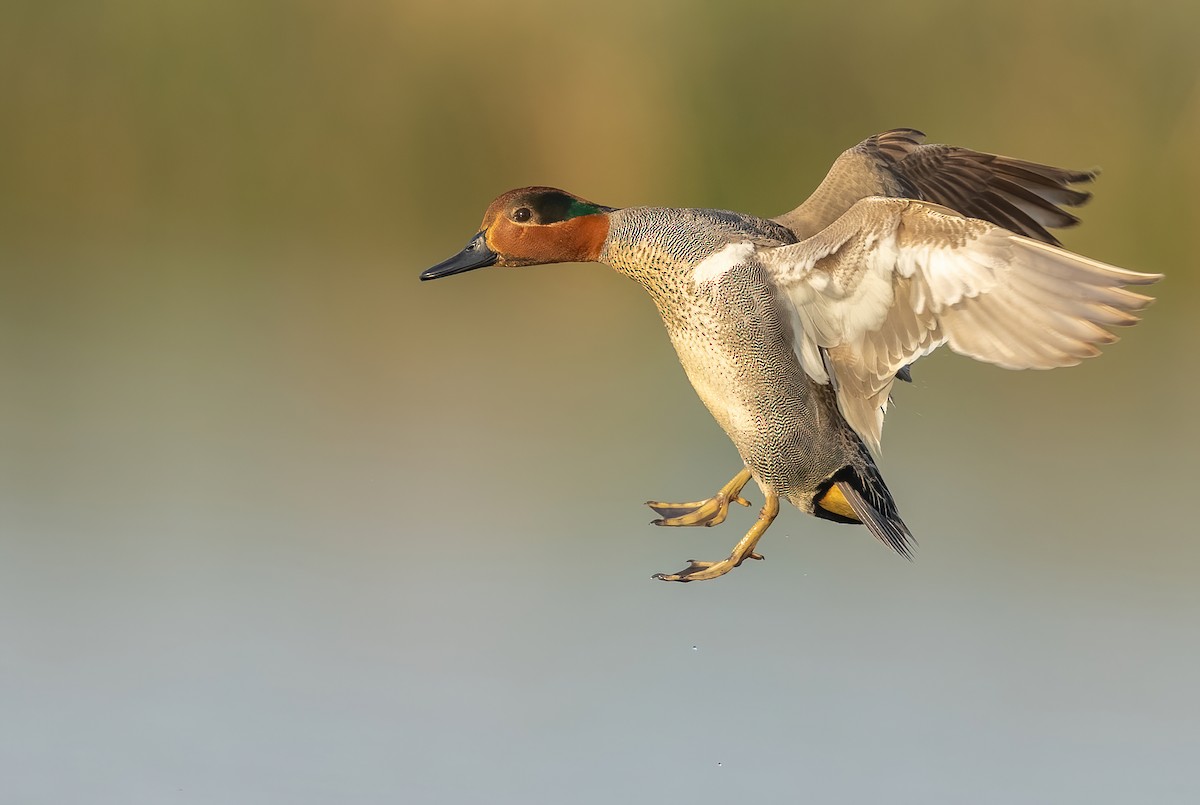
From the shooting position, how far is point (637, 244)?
321 cm

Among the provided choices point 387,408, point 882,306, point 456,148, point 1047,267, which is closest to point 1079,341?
point 1047,267

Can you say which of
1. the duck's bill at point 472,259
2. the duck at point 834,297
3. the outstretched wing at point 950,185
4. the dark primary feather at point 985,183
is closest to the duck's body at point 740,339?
Result: the duck at point 834,297

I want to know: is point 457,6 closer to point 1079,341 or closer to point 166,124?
point 166,124

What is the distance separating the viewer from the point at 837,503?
→ 3.39 meters

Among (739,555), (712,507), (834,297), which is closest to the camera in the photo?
(834,297)

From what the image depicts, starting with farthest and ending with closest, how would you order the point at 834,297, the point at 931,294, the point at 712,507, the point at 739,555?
1. the point at 712,507
2. the point at 739,555
3. the point at 834,297
4. the point at 931,294

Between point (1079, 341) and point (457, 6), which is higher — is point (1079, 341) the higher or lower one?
the lower one

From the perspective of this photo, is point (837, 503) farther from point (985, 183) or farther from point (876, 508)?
point (985, 183)

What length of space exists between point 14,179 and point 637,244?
5.46m

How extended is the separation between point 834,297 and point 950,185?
93 cm

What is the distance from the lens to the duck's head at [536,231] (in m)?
3.30

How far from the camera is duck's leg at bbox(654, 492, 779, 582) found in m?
3.29

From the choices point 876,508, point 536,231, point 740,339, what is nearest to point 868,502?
point 876,508

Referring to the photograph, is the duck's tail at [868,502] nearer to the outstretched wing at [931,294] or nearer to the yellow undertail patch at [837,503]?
the yellow undertail patch at [837,503]
